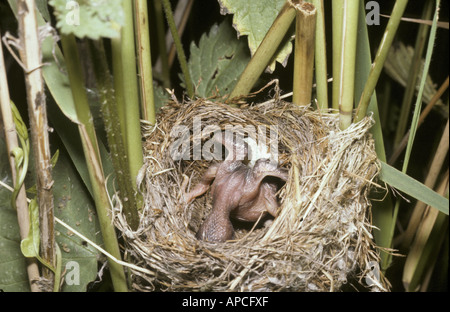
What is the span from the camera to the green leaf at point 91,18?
1.70ft

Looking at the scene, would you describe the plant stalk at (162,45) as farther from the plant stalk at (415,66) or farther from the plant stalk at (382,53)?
the plant stalk at (415,66)

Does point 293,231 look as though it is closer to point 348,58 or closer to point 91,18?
point 348,58

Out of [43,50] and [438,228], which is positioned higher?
[43,50]

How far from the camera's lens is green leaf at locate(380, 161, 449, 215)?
0.72 metres

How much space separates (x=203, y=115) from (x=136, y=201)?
0.25 m

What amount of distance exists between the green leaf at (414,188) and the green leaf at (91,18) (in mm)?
516

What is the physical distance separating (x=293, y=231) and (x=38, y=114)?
44 cm

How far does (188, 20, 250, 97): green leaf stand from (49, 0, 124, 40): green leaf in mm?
445

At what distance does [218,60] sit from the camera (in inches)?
40.0

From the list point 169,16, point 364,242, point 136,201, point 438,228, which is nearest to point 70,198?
point 136,201
